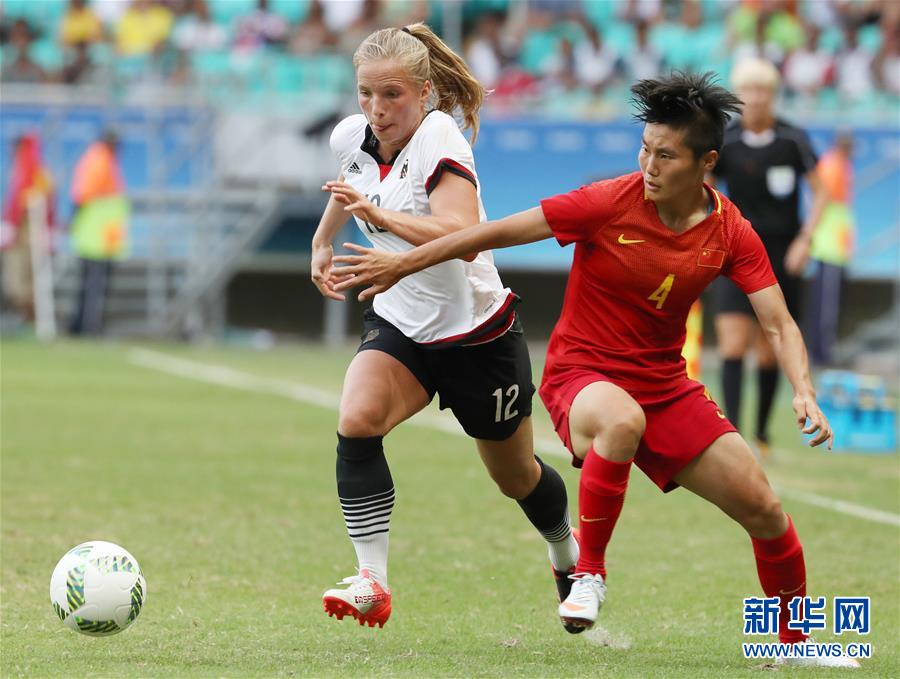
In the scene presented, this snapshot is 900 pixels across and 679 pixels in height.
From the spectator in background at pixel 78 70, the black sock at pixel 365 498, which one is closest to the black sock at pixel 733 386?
the black sock at pixel 365 498

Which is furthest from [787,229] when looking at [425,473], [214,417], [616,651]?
[616,651]

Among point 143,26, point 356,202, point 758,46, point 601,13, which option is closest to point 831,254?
point 758,46

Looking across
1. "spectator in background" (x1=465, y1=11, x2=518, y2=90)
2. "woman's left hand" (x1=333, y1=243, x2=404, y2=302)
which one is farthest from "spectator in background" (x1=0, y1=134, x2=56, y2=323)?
"woman's left hand" (x1=333, y1=243, x2=404, y2=302)

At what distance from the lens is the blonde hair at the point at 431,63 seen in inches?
221

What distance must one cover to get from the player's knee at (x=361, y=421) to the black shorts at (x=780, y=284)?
17.9ft

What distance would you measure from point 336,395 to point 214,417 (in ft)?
7.42

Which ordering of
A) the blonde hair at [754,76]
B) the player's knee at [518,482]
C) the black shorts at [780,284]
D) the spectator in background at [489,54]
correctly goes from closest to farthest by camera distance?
the player's knee at [518,482] → the blonde hair at [754,76] → the black shorts at [780,284] → the spectator in background at [489,54]

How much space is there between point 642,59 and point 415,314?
18.5 metres

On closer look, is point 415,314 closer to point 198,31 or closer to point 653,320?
point 653,320

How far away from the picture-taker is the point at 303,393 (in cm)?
1573

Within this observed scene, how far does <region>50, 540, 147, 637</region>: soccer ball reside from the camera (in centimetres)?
531

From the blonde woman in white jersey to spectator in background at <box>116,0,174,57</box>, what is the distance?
19256 mm

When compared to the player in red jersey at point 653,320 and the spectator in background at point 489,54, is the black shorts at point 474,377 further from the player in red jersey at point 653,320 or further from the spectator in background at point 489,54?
the spectator in background at point 489,54

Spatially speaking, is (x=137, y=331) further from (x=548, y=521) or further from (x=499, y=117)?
(x=548, y=521)
